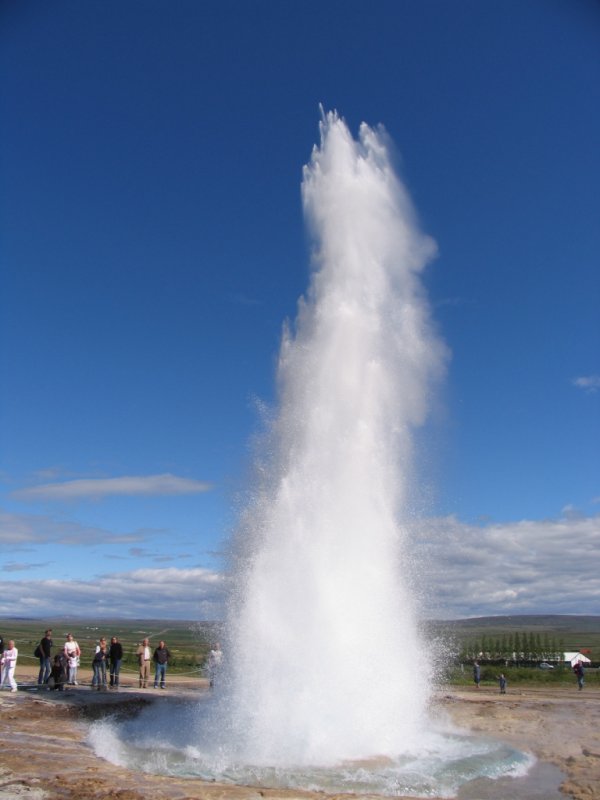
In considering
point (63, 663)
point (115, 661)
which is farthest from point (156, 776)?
point (115, 661)

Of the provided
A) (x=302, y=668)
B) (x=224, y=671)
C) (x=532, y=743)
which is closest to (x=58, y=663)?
(x=224, y=671)

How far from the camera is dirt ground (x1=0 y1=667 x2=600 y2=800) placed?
8.09 m

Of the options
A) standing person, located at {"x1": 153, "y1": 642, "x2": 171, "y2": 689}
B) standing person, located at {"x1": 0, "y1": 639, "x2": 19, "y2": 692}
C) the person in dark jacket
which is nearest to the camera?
standing person, located at {"x1": 0, "y1": 639, "x2": 19, "y2": 692}

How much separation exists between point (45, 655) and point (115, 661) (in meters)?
1.88

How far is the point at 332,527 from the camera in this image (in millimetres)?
14016

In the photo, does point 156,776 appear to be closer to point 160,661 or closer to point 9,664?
point 9,664

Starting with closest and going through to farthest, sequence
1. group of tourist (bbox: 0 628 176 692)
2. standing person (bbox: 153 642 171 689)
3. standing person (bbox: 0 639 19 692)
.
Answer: standing person (bbox: 0 639 19 692), group of tourist (bbox: 0 628 176 692), standing person (bbox: 153 642 171 689)

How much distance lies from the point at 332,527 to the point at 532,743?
5789mm

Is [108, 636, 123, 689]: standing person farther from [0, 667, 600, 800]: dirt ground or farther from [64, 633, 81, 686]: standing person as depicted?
[64, 633, 81, 686]: standing person

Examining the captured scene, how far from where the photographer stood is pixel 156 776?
9.02 meters

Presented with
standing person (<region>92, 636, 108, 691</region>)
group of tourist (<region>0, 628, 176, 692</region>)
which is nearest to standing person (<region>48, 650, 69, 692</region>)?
group of tourist (<region>0, 628, 176, 692</region>)

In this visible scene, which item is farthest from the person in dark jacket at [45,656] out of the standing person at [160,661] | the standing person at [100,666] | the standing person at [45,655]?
the standing person at [160,661]

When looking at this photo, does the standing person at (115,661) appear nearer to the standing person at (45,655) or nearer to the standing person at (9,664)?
the standing person at (45,655)

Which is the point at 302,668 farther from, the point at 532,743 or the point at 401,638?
the point at 532,743
